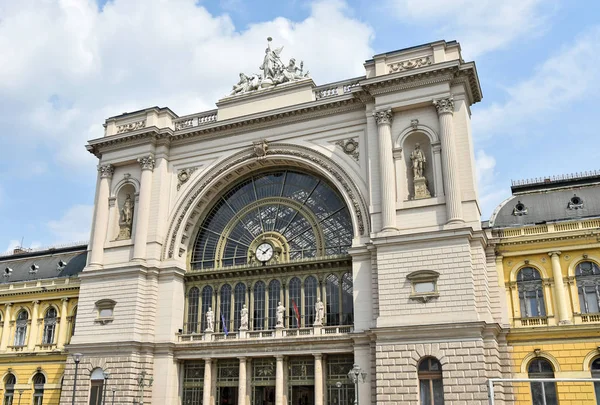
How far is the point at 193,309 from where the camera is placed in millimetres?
45750

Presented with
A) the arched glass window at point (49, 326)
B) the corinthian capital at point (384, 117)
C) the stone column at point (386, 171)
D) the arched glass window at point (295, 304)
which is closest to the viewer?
the stone column at point (386, 171)

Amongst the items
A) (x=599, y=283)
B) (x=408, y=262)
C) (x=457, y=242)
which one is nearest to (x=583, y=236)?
(x=599, y=283)

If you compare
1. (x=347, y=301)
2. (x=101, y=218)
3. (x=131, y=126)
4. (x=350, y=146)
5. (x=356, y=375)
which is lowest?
(x=356, y=375)

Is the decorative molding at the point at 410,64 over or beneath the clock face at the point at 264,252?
over

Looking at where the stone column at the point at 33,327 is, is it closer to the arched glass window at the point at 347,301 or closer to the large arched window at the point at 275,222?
the large arched window at the point at 275,222

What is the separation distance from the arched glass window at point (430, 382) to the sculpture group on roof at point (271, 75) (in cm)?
2395

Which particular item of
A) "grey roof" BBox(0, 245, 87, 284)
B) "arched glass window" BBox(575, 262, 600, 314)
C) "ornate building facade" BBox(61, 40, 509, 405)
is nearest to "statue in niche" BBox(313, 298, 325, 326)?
"ornate building facade" BBox(61, 40, 509, 405)

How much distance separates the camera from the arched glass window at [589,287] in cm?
3562

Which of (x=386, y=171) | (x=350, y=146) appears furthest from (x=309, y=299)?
(x=350, y=146)

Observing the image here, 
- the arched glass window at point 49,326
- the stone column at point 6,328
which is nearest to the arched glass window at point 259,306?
the arched glass window at point 49,326

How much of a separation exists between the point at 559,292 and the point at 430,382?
9.76 m

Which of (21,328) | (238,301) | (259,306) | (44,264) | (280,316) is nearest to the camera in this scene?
(280,316)

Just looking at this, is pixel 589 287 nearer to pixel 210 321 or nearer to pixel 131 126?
pixel 210 321

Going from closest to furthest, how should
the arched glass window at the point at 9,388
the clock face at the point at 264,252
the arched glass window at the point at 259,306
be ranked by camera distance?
the arched glass window at the point at 259,306 < the clock face at the point at 264,252 < the arched glass window at the point at 9,388
